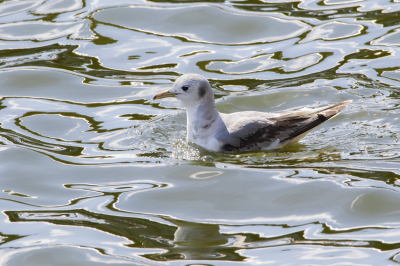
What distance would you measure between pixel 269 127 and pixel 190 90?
1095 mm

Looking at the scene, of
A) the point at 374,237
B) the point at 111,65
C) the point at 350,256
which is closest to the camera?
the point at 350,256

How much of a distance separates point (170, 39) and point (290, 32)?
223 cm

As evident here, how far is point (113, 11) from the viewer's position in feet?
39.4

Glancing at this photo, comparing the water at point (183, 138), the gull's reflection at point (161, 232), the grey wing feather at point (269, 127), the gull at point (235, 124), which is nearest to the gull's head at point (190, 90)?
the gull at point (235, 124)

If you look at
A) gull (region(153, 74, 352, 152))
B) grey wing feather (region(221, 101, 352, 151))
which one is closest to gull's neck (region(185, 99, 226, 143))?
gull (region(153, 74, 352, 152))

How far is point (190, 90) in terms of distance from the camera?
296 inches

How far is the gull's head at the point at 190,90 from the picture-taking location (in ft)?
24.6

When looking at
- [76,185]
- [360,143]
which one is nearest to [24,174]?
[76,185]

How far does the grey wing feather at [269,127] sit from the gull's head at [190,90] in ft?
1.56

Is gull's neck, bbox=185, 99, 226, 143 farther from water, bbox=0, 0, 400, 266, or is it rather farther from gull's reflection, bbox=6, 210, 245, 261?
gull's reflection, bbox=6, 210, 245, 261

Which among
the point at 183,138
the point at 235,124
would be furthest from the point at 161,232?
the point at 183,138

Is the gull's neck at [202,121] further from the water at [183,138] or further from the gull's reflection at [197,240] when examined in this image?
the gull's reflection at [197,240]

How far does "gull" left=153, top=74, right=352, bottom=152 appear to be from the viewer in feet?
23.7

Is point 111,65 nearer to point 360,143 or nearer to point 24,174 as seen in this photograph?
point 24,174
